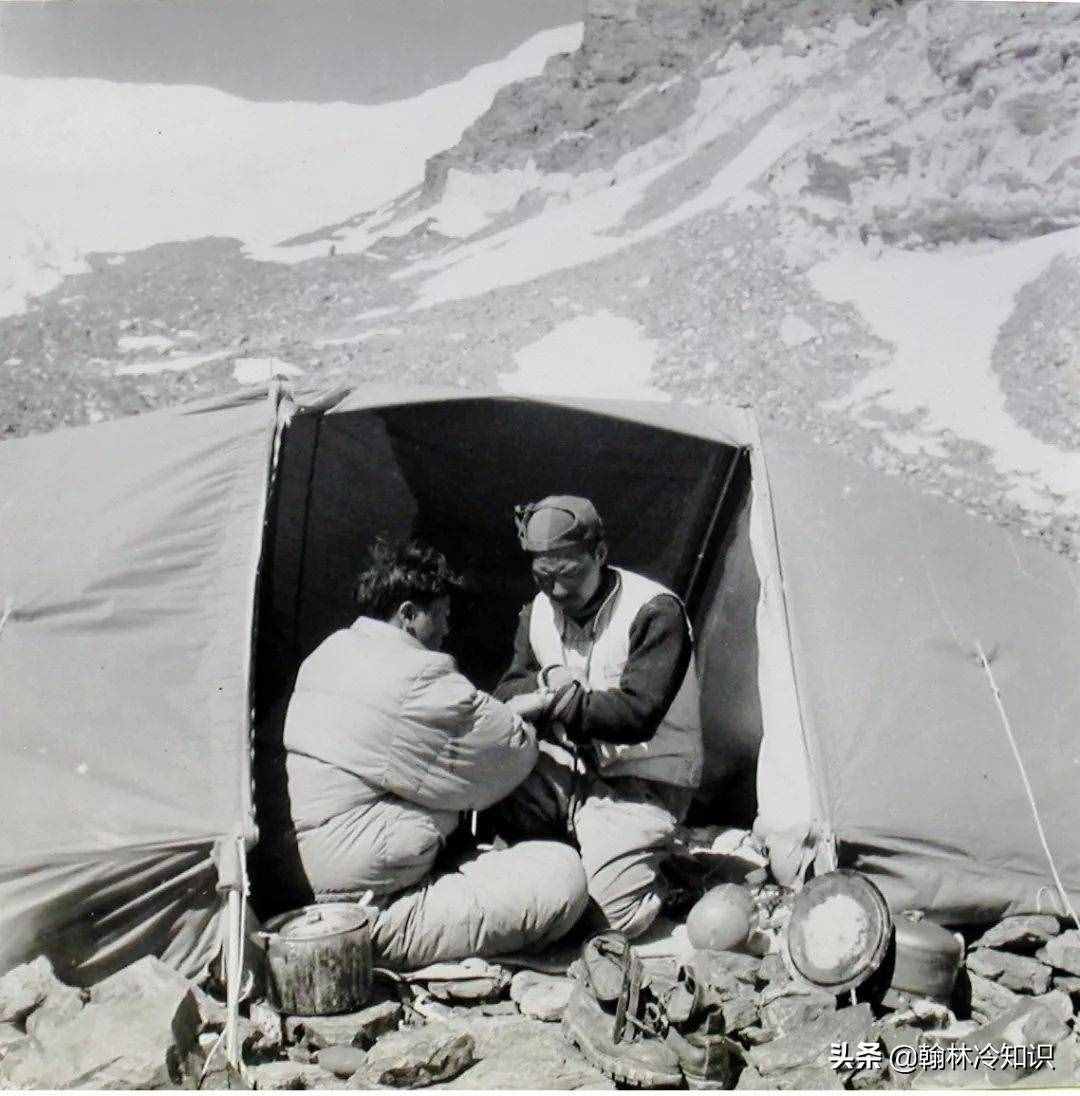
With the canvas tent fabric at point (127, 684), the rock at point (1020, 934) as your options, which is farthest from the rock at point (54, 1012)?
the rock at point (1020, 934)

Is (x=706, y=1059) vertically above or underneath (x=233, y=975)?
underneath

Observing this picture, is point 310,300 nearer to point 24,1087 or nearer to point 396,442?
point 396,442

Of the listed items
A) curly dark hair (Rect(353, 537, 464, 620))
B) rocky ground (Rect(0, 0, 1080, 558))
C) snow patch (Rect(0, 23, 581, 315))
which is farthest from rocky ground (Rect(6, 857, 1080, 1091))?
rocky ground (Rect(0, 0, 1080, 558))

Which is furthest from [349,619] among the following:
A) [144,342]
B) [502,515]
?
[144,342]

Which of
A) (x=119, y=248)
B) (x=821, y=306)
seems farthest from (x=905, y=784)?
(x=119, y=248)

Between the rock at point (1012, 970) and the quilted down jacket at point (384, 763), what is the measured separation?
55.3 inches

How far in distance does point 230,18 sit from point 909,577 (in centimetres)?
535

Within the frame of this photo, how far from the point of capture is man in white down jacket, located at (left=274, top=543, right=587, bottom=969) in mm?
2920

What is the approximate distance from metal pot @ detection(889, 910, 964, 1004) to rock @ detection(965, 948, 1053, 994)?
236mm

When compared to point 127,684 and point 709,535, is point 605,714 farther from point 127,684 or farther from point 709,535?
point 709,535

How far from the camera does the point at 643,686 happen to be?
336 cm

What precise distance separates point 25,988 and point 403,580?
127 centimetres

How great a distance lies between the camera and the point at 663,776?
3553 mm

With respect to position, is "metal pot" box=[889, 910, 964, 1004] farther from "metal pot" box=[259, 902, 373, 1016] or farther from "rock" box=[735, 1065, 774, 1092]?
"metal pot" box=[259, 902, 373, 1016]
